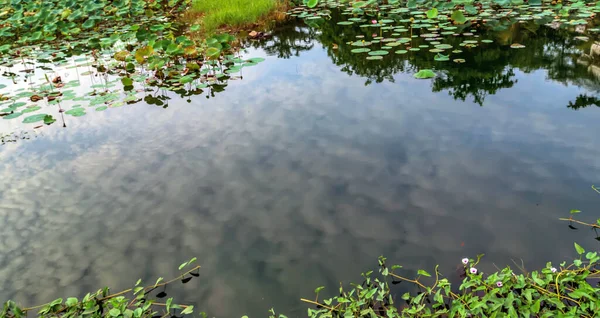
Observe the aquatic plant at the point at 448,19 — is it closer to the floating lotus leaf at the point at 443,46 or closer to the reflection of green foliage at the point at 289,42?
the floating lotus leaf at the point at 443,46

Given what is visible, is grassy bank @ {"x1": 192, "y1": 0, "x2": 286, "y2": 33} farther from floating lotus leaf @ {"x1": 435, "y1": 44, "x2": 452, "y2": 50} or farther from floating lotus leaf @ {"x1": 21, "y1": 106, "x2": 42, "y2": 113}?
floating lotus leaf @ {"x1": 435, "y1": 44, "x2": 452, "y2": 50}

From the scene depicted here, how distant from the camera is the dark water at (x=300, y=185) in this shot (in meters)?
2.38

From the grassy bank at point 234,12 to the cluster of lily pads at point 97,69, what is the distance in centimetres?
58

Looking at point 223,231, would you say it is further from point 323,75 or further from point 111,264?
point 323,75

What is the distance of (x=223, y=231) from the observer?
8.91ft

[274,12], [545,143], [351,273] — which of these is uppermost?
[274,12]

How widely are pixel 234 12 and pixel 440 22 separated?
4685 millimetres

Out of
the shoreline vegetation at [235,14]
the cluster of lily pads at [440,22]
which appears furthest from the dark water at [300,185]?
the shoreline vegetation at [235,14]

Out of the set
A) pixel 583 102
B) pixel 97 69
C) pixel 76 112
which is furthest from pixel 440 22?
pixel 76 112

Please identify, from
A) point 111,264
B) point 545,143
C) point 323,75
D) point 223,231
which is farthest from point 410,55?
point 111,264

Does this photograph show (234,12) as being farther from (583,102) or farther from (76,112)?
(583,102)

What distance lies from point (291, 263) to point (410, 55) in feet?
15.1

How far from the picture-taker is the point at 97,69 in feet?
20.7

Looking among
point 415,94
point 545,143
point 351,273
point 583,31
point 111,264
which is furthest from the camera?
point 583,31
